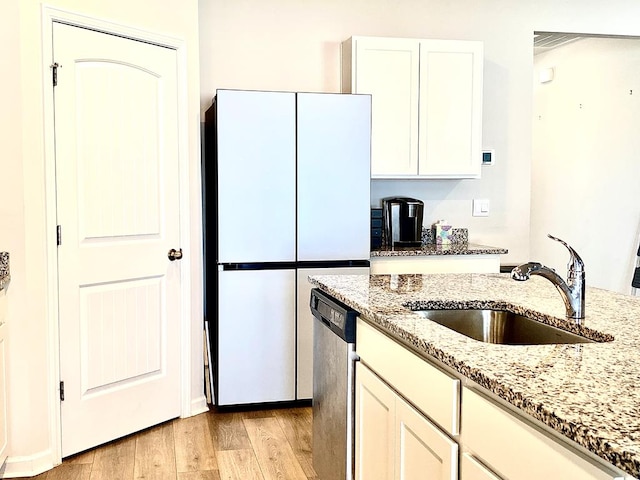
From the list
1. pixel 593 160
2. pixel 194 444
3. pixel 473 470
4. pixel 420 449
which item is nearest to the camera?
pixel 473 470

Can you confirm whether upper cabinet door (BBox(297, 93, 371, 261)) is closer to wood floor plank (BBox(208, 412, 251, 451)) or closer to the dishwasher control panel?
wood floor plank (BBox(208, 412, 251, 451))

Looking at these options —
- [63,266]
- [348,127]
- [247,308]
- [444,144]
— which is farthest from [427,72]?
[63,266]

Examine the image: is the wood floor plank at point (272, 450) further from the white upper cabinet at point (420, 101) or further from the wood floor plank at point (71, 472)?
the white upper cabinet at point (420, 101)

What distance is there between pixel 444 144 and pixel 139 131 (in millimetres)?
1870

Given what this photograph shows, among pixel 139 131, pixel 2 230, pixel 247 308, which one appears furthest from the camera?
pixel 247 308

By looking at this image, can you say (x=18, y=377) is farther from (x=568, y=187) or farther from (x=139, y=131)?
(x=568, y=187)

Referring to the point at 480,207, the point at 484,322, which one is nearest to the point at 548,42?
the point at 480,207

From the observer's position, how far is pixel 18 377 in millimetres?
3006

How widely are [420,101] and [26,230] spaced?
2.40 metres

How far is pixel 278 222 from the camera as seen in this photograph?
3.87 m

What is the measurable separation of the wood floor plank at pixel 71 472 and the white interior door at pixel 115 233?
10 centimetres

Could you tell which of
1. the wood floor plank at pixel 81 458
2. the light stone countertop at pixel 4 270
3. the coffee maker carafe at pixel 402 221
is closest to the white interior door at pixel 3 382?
the light stone countertop at pixel 4 270

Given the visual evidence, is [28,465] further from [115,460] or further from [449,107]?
[449,107]

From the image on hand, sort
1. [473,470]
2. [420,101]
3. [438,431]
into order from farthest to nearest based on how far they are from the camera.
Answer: [420,101] < [438,431] < [473,470]
